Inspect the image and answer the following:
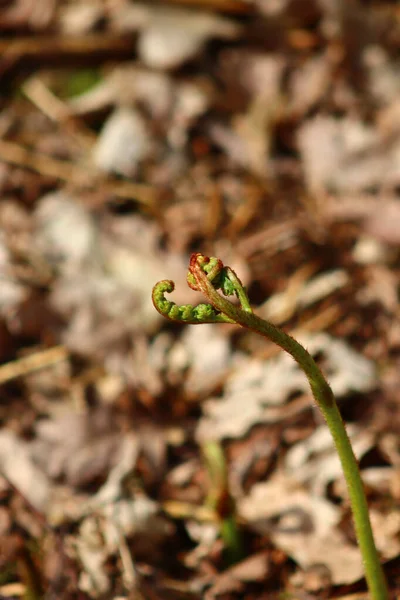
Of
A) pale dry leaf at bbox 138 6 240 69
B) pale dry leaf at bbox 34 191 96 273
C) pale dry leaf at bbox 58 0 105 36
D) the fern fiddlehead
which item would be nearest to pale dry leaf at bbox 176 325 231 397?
pale dry leaf at bbox 34 191 96 273

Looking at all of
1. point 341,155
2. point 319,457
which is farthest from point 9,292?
point 341,155

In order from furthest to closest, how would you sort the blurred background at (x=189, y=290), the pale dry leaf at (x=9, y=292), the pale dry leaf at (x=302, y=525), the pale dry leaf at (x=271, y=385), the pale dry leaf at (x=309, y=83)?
the pale dry leaf at (x=309, y=83), the pale dry leaf at (x=9, y=292), the pale dry leaf at (x=271, y=385), the blurred background at (x=189, y=290), the pale dry leaf at (x=302, y=525)

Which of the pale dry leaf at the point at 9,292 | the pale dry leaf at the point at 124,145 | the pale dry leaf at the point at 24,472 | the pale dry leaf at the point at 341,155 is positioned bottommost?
the pale dry leaf at the point at 24,472

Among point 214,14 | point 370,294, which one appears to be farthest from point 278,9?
point 370,294

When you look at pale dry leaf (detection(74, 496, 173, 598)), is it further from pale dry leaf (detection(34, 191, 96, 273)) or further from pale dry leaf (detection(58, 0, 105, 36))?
pale dry leaf (detection(58, 0, 105, 36))

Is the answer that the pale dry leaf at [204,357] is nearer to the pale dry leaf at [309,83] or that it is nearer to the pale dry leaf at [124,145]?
the pale dry leaf at [124,145]

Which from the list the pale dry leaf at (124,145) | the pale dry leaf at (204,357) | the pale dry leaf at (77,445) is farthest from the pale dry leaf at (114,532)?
the pale dry leaf at (124,145)

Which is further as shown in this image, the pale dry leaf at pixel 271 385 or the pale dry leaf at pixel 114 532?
the pale dry leaf at pixel 271 385

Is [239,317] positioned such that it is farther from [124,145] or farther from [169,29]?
[169,29]
